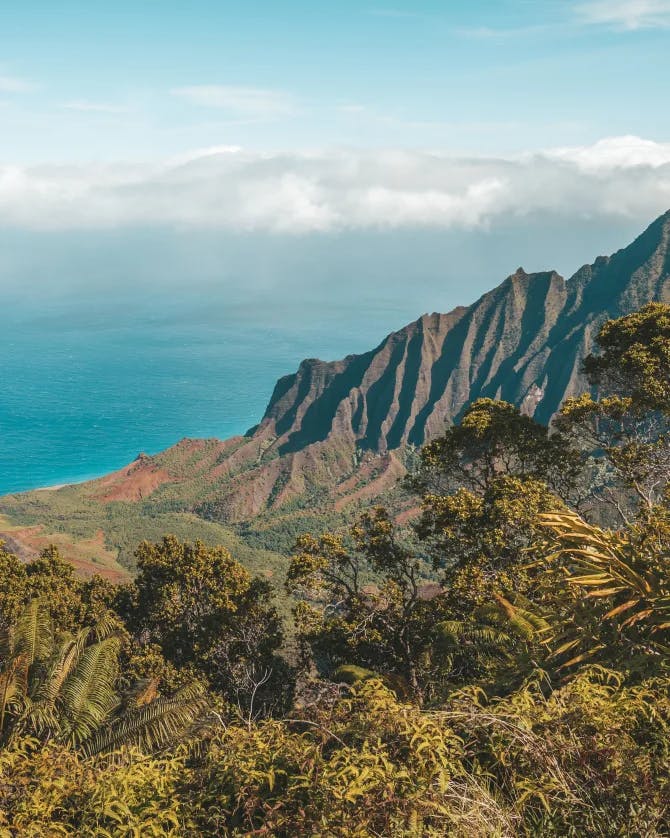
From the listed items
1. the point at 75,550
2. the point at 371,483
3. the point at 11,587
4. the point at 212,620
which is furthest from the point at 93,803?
the point at 371,483

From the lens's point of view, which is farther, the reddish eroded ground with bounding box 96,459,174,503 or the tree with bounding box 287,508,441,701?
the reddish eroded ground with bounding box 96,459,174,503

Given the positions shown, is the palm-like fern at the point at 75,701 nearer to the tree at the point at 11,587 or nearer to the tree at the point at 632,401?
the tree at the point at 11,587

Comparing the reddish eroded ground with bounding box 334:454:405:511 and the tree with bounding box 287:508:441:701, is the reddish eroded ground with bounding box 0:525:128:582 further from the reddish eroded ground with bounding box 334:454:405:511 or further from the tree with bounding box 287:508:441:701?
the reddish eroded ground with bounding box 334:454:405:511

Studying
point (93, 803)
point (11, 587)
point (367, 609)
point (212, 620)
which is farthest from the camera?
point (212, 620)

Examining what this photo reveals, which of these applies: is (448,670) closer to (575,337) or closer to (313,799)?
(313,799)

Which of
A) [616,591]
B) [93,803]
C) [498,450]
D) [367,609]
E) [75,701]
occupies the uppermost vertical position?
[616,591]

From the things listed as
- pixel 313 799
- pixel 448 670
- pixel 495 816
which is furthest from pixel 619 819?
pixel 448 670

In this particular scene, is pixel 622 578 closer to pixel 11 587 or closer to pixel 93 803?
pixel 93 803

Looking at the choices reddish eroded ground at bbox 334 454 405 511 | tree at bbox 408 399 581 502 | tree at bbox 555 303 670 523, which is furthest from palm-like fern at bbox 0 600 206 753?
reddish eroded ground at bbox 334 454 405 511
